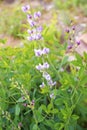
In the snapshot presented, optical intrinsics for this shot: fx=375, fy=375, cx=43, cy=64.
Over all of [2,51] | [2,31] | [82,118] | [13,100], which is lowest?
[82,118]

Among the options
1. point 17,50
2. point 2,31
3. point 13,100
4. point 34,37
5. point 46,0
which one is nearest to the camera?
point 34,37

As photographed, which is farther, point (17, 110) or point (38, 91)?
point (38, 91)

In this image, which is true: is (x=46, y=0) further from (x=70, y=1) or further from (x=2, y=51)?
(x=2, y=51)

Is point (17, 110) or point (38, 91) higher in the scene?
point (38, 91)

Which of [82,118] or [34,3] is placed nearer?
[82,118]

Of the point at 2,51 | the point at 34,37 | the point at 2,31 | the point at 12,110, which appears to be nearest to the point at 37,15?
the point at 34,37

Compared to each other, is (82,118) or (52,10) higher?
(52,10)

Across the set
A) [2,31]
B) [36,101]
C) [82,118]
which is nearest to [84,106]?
[82,118]

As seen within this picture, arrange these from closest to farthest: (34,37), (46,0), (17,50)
Result: (34,37), (17,50), (46,0)
